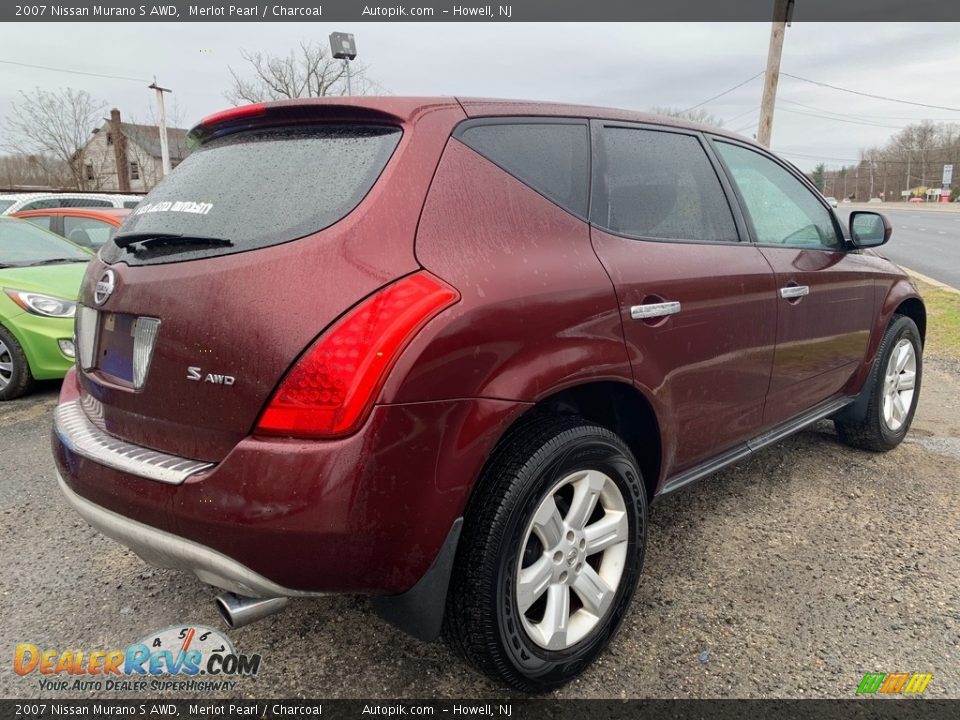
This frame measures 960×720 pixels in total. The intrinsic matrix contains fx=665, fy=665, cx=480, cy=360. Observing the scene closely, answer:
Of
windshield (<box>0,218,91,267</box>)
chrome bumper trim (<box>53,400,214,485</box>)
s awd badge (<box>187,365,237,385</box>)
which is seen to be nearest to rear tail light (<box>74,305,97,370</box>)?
chrome bumper trim (<box>53,400,214,485</box>)

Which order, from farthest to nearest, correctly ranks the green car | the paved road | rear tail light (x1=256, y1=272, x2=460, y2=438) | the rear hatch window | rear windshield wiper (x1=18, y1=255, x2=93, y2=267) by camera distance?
the paved road → rear windshield wiper (x1=18, y1=255, x2=93, y2=267) → the green car → the rear hatch window → rear tail light (x1=256, y1=272, x2=460, y2=438)

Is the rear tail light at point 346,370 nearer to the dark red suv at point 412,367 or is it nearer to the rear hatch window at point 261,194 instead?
the dark red suv at point 412,367

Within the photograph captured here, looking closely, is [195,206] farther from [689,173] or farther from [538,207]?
[689,173]

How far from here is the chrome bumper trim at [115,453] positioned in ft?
5.57

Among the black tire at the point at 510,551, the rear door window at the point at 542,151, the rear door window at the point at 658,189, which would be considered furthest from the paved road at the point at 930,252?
the black tire at the point at 510,551

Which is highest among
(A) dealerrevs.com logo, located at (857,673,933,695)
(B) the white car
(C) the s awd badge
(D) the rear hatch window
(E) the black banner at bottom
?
(B) the white car

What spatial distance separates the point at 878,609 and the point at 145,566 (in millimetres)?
2849

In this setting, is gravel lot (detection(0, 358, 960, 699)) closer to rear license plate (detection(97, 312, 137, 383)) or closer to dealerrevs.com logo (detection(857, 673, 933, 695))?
dealerrevs.com logo (detection(857, 673, 933, 695))

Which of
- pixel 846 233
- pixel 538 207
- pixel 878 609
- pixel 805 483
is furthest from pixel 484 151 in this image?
pixel 805 483

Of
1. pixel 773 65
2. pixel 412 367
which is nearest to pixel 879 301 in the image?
pixel 412 367

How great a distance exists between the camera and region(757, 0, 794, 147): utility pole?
54.0 ft

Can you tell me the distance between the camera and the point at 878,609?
2.42m

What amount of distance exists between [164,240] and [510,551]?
Result: 1.31 metres

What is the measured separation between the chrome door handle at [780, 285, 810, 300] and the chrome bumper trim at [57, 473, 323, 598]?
2.28 metres
